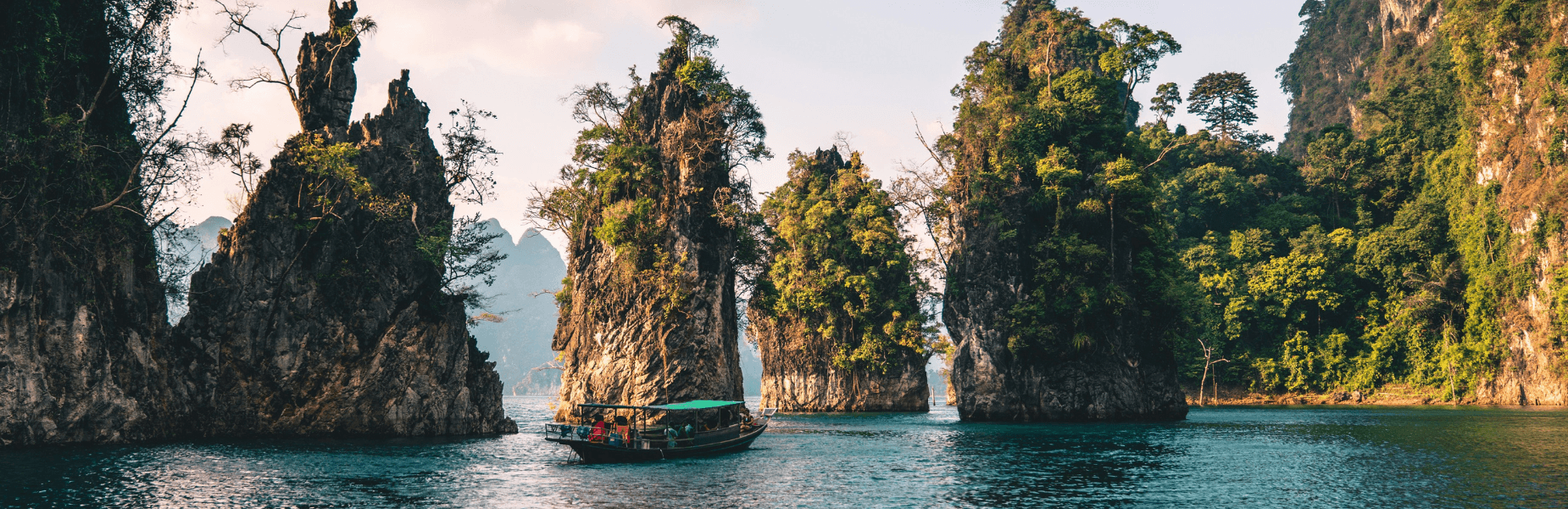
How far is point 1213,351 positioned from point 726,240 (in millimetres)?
51795

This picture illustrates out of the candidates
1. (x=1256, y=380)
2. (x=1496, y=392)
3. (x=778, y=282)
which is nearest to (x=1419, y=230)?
(x=1496, y=392)

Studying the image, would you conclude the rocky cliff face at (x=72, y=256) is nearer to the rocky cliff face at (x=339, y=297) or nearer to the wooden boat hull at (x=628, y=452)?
the rocky cliff face at (x=339, y=297)

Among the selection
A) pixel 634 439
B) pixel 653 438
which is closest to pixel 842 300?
pixel 653 438

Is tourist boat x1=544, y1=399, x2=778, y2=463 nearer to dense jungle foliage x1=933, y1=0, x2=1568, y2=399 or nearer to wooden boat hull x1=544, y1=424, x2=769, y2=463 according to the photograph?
wooden boat hull x1=544, y1=424, x2=769, y2=463

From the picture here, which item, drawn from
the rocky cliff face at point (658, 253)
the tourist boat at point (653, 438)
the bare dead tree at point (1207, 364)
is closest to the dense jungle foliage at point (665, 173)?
the rocky cliff face at point (658, 253)

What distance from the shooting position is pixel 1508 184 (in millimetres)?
69812

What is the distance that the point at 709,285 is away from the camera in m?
60.7

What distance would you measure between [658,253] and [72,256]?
1192 inches

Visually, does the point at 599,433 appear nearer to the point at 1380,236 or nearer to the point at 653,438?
the point at 653,438

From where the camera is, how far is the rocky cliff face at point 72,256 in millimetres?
36656

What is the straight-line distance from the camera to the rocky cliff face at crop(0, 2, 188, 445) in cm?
3666

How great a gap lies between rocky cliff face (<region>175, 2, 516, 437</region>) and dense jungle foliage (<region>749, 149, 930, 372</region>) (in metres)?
32.8

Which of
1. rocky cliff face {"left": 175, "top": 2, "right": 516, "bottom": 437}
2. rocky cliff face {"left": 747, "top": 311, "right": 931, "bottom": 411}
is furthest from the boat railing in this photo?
rocky cliff face {"left": 747, "top": 311, "right": 931, "bottom": 411}

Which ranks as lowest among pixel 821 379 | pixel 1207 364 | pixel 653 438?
pixel 653 438
